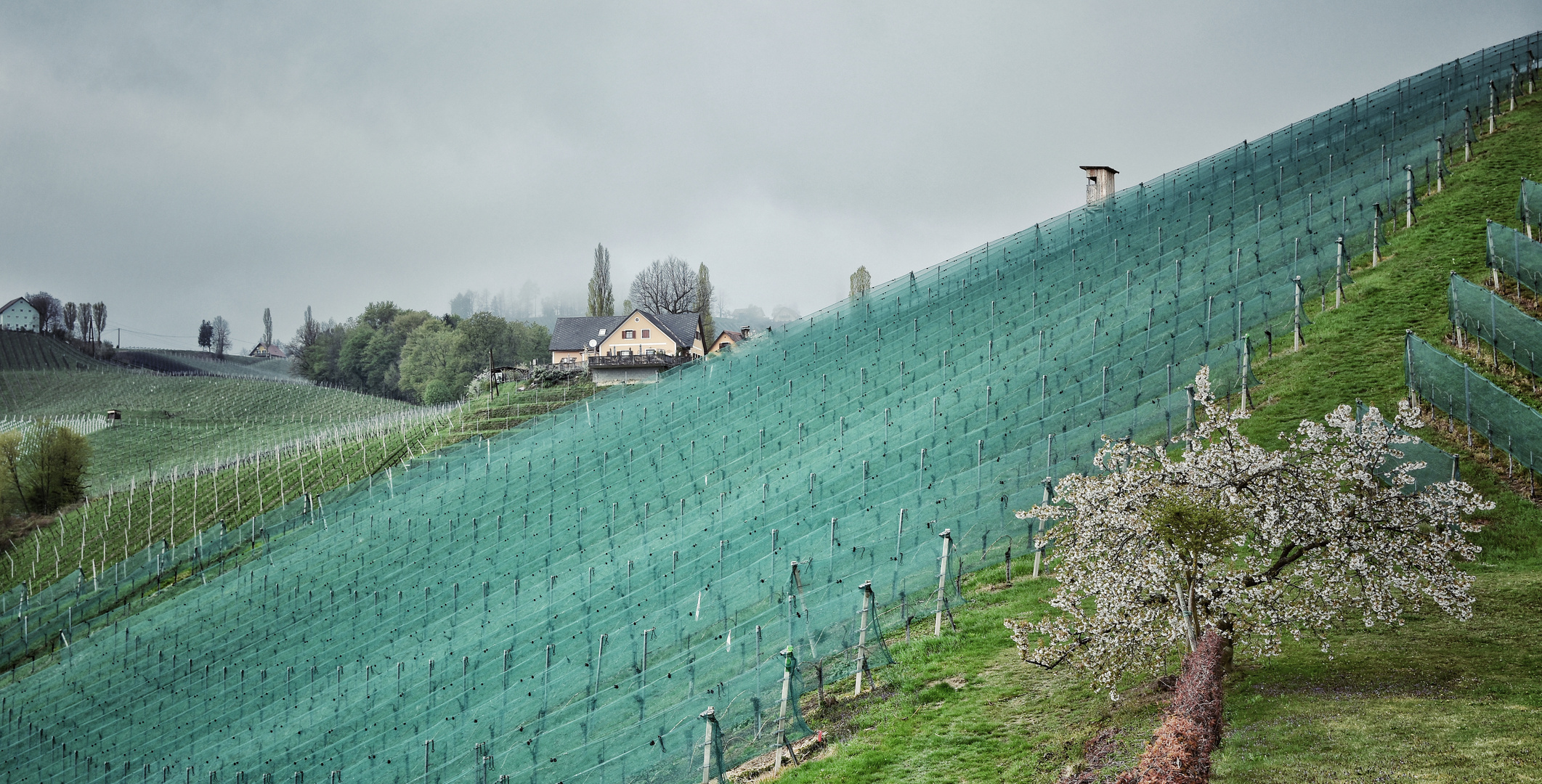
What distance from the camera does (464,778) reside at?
64.4 feet

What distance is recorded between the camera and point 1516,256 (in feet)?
82.3

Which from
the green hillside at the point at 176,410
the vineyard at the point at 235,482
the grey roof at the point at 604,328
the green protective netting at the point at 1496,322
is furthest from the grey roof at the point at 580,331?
the green protective netting at the point at 1496,322

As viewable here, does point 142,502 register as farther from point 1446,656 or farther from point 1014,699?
point 1446,656

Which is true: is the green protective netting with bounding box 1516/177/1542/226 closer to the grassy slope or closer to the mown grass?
the grassy slope

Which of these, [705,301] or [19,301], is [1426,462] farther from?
[19,301]

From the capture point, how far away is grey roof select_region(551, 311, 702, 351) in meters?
83.9

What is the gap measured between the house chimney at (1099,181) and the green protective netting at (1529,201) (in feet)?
74.2

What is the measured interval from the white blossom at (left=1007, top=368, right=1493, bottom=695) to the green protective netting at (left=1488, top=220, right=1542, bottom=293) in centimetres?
1524

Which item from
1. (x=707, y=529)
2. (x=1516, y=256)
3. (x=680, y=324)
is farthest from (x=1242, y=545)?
(x=680, y=324)

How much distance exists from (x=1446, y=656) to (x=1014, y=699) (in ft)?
20.0

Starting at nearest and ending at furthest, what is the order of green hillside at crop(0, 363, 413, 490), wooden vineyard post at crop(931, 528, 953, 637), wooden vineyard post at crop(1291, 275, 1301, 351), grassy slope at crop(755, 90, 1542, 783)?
grassy slope at crop(755, 90, 1542, 783) < wooden vineyard post at crop(931, 528, 953, 637) < wooden vineyard post at crop(1291, 275, 1301, 351) < green hillside at crop(0, 363, 413, 490)

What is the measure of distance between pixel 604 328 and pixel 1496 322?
7112 cm

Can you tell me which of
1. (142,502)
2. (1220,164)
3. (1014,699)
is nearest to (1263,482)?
(1014,699)

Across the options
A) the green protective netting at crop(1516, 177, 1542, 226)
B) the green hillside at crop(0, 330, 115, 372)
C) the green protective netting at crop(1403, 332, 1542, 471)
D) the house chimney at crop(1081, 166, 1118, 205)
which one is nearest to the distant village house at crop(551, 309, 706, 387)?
the house chimney at crop(1081, 166, 1118, 205)
